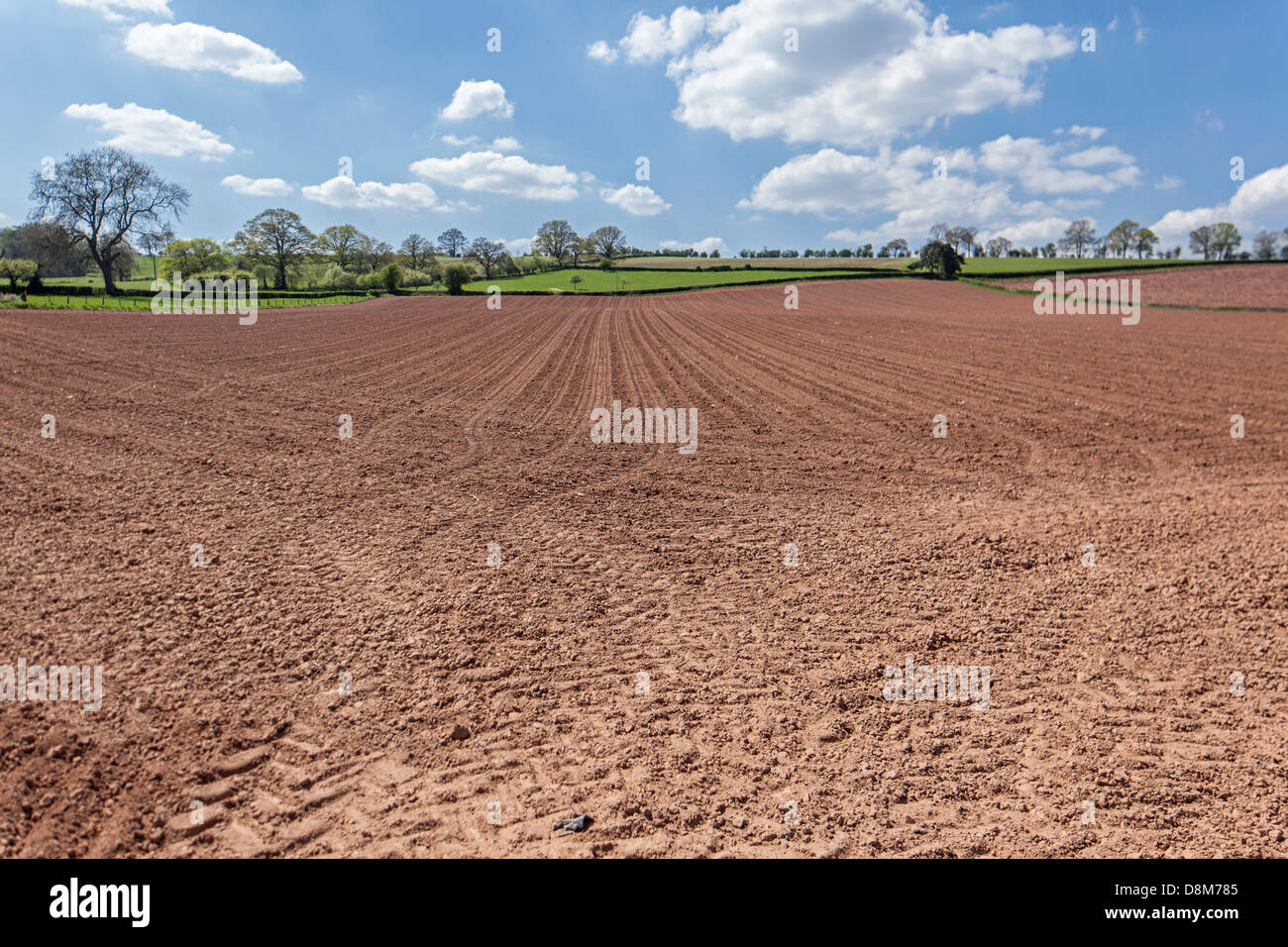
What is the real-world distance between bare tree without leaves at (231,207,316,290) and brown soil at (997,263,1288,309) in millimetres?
95944

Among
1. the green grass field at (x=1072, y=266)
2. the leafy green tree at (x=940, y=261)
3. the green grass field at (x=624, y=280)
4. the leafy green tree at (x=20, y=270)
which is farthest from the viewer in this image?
the leafy green tree at (x=940, y=261)

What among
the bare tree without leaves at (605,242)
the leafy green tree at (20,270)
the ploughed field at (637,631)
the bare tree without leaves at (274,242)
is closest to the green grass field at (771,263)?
the bare tree without leaves at (605,242)

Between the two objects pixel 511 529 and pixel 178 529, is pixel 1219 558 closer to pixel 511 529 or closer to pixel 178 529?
pixel 511 529

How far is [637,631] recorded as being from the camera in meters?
6.12

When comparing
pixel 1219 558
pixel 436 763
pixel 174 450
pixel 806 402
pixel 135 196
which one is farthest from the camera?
pixel 135 196

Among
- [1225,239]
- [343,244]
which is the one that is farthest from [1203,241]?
[343,244]

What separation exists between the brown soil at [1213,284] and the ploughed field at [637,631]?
4847 centimetres

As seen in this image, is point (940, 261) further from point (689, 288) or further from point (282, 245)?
point (282, 245)

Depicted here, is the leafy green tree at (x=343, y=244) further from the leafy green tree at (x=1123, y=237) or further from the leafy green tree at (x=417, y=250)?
the leafy green tree at (x=1123, y=237)

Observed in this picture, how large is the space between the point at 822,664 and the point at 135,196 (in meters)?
88.0

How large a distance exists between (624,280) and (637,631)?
299ft

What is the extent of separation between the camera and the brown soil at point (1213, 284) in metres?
48.7
